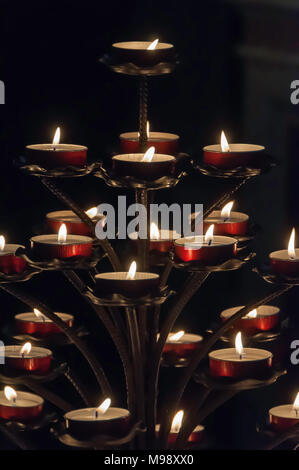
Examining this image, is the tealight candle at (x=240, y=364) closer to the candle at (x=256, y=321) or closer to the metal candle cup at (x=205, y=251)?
the candle at (x=256, y=321)

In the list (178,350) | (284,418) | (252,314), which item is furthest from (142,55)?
(284,418)

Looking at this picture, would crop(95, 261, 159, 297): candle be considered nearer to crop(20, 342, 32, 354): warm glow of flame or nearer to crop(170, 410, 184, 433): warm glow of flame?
crop(20, 342, 32, 354): warm glow of flame

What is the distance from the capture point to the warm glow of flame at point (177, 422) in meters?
2.82

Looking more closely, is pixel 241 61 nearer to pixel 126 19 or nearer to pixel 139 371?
pixel 126 19

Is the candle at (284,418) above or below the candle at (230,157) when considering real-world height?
below

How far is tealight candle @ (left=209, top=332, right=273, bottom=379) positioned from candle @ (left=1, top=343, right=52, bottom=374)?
1.36ft

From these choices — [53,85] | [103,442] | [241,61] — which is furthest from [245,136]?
[103,442]

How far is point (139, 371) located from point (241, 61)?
1238 mm

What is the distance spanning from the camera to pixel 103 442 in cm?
244

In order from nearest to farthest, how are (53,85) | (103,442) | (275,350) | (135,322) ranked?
(103,442), (135,322), (275,350), (53,85)

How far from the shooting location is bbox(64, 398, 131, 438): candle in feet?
8.05

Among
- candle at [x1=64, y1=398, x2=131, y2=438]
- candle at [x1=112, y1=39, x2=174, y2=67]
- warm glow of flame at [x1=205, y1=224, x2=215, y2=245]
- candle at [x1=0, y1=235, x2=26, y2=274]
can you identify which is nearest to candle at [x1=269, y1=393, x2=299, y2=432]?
candle at [x1=64, y1=398, x2=131, y2=438]

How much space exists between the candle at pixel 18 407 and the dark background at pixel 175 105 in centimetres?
58

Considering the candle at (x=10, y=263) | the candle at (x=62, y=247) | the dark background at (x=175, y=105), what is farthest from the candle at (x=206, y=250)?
the dark background at (x=175, y=105)
